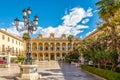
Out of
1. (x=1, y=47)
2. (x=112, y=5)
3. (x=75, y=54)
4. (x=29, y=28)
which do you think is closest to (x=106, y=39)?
(x=112, y=5)

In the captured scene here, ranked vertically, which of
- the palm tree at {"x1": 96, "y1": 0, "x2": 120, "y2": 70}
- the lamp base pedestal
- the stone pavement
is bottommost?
the stone pavement

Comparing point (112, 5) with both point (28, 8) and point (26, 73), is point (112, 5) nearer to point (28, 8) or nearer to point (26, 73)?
point (28, 8)

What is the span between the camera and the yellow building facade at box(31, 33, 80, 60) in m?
112

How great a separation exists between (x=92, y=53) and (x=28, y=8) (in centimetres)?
1587

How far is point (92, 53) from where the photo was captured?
3256 centimetres

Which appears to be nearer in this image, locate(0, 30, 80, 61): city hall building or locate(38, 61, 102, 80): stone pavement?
locate(38, 61, 102, 80): stone pavement

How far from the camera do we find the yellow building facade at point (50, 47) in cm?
11169

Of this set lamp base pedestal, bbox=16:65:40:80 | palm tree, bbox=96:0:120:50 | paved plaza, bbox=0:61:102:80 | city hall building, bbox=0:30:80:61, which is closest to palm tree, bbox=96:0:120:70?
palm tree, bbox=96:0:120:50

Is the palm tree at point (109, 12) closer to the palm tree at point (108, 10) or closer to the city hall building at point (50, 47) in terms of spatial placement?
the palm tree at point (108, 10)

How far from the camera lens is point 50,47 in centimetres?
11269

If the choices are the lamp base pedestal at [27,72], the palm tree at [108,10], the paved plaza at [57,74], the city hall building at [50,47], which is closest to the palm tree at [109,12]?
the palm tree at [108,10]

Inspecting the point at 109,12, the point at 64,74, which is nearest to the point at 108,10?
the point at 109,12

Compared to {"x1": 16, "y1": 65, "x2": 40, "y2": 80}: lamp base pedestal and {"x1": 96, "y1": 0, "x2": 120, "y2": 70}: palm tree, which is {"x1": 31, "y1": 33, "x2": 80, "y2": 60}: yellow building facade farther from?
{"x1": 16, "y1": 65, "x2": 40, "y2": 80}: lamp base pedestal

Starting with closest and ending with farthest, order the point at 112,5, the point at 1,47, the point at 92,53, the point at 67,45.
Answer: the point at 112,5
the point at 92,53
the point at 1,47
the point at 67,45
